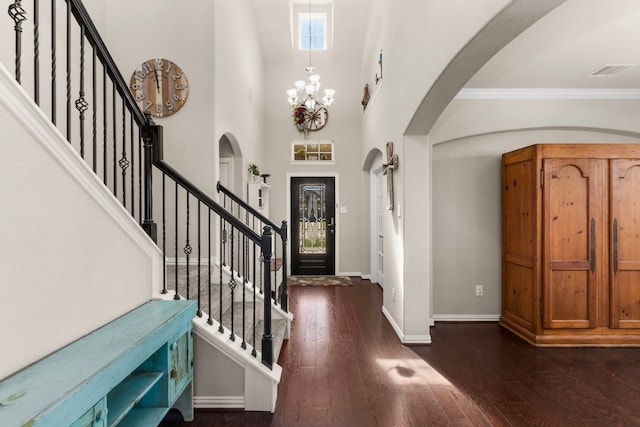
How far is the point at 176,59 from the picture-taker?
332 centimetres

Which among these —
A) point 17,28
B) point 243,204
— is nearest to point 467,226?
point 243,204

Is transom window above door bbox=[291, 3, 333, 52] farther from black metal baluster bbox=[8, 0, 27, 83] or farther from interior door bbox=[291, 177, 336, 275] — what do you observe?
black metal baluster bbox=[8, 0, 27, 83]

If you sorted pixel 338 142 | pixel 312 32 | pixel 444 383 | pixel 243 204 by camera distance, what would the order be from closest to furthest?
1. pixel 444 383
2. pixel 243 204
3. pixel 312 32
4. pixel 338 142

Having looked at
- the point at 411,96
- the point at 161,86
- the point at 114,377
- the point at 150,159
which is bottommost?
the point at 114,377

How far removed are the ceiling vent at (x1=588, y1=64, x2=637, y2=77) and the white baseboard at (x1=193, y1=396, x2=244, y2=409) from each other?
14.4 feet

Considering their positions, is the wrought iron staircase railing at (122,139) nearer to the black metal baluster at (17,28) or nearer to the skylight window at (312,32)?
the black metal baluster at (17,28)

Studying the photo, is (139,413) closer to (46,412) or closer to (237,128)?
(46,412)

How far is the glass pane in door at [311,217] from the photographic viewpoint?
6.84 meters

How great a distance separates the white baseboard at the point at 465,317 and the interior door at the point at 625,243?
43.1 inches

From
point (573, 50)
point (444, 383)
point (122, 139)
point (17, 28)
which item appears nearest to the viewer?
point (17, 28)

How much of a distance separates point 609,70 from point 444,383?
3.44 m

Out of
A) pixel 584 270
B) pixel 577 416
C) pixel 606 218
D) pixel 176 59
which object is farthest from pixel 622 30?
pixel 176 59

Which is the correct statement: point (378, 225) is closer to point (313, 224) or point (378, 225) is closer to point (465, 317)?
point (313, 224)

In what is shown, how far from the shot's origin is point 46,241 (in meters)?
1.23
